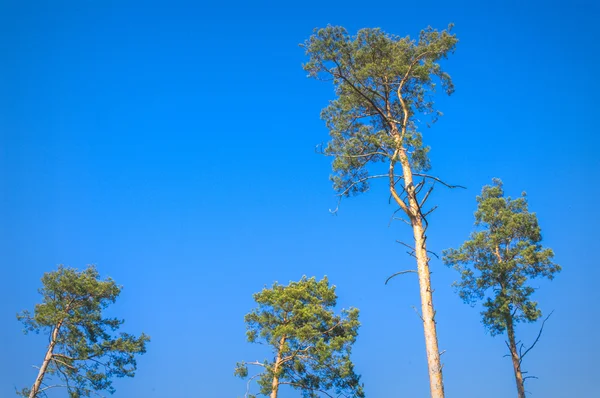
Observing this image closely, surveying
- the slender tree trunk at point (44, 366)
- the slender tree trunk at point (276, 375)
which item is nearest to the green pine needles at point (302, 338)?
the slender tree trunk at point (276, 375)

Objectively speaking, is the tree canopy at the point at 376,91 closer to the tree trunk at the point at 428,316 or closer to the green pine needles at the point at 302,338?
the tree trunk at the point at 428,316

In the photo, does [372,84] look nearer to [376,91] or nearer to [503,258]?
[376,91]

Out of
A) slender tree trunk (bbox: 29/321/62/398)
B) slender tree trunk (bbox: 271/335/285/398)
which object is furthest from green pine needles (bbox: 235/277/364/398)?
slender tree trunk (bbox: 29/321/62/398)

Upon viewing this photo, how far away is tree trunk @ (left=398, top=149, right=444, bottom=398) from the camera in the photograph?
845cm

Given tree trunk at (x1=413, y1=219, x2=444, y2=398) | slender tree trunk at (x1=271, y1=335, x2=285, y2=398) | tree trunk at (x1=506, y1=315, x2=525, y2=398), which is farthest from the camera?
slender tree trunk at (x1=271, y1=335, x2=285, y2=398)

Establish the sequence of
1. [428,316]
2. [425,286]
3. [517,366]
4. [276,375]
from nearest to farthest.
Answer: [428,316]
[425,286]
[517,366]
[276,375]

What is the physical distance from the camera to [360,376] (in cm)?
2009

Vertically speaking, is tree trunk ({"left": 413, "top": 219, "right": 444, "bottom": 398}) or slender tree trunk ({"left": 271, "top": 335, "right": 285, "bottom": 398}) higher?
slender tree trunk ({"left": 271, "top": 335, "right": 285, "bottom": 398})

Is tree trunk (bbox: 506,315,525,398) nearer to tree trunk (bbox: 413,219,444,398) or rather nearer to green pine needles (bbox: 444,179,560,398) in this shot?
green pine needles (bbox: 444,179,560,398)

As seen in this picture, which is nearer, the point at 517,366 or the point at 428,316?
the point at 428,316

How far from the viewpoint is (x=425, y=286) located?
9.29 m

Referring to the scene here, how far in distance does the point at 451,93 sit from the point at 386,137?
3.64 metres

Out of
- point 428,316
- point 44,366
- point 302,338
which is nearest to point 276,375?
point 302,338

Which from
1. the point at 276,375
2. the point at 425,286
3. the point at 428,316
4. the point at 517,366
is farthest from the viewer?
the point at 276,375
